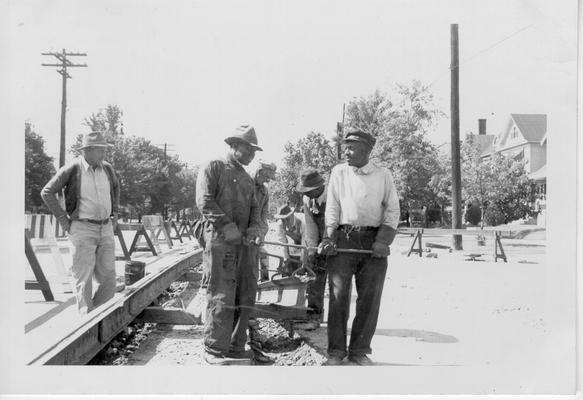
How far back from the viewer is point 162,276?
5.77 meters

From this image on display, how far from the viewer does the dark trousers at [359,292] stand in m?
3.85

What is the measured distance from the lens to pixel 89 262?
472cm

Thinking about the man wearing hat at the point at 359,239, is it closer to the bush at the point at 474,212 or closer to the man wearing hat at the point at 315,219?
the man wearing hat at the point at 315,219

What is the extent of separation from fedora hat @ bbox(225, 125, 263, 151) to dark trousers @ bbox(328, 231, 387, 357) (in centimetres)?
94

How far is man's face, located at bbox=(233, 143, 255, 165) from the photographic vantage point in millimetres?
3768

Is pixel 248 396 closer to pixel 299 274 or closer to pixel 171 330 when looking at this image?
pixel 171 330

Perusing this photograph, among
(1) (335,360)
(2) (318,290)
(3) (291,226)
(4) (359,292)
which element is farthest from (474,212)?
(1) (335,360)

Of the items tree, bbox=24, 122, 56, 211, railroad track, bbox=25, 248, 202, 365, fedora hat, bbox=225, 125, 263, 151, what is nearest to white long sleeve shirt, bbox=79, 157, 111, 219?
tree, bbox=24, 122, 56, 211

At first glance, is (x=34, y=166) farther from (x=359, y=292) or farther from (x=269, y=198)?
(x=359, y=292)

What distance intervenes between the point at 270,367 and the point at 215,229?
114 cm

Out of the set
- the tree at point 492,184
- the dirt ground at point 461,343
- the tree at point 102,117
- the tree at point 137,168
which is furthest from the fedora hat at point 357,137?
the tree at point 492,184

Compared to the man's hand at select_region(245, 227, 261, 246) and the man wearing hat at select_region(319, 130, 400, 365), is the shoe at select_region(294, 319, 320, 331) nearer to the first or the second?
the man wearing hat at select_region(319, 130, 400, 365)

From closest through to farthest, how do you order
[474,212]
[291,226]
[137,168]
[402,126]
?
[291,226], [402,126], [137,168], [474,212]

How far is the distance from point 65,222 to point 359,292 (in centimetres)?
268
